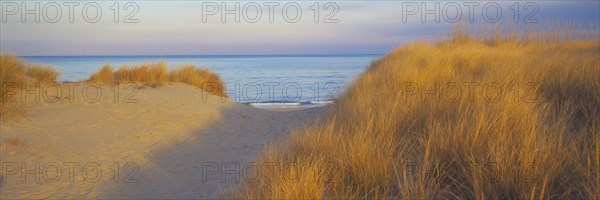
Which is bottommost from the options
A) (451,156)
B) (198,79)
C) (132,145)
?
(132,145)

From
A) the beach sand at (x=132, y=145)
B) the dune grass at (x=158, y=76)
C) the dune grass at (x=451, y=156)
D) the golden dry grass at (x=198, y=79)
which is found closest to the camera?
the dune grass at (x=451, y=156)

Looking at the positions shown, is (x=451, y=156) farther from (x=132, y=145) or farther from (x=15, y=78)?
(x=15, y=78)

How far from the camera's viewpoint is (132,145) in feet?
23.7

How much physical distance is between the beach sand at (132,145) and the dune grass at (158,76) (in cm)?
197

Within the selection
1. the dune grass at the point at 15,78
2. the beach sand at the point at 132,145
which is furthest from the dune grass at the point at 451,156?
the dune grass at the point at 15,78

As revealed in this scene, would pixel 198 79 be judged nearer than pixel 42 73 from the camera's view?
No

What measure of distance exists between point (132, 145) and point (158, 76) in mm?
7258

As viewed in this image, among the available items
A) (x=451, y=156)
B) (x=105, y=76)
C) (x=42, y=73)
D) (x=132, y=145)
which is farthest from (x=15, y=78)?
(x=451, y=156)

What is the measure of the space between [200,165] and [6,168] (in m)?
2.44

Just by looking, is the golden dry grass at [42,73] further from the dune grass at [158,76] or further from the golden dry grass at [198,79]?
the golden dry grass at [198,79]

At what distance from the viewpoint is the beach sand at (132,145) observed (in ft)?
17.3

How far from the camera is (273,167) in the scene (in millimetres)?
3414

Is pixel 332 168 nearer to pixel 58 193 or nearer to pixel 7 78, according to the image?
pixel 58 193

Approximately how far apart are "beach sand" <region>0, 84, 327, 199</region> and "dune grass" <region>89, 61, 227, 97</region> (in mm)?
1973
